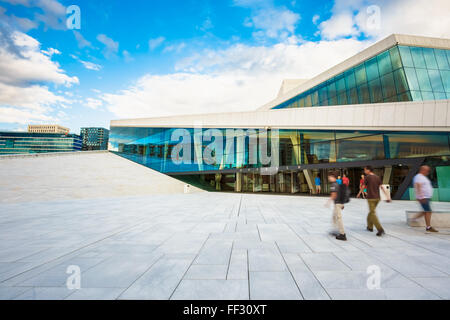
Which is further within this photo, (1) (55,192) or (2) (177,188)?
(2) (177,188)

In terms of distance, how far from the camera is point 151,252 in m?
4.16

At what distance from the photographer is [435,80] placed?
17.0 meters

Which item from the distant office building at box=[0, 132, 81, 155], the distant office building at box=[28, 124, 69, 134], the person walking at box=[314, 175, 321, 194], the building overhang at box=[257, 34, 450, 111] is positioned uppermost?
the distant office building at box=[28, 124, 69, 134]

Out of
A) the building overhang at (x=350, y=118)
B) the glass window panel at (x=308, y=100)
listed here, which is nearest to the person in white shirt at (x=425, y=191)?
the building overhang at (x=350, y=118)

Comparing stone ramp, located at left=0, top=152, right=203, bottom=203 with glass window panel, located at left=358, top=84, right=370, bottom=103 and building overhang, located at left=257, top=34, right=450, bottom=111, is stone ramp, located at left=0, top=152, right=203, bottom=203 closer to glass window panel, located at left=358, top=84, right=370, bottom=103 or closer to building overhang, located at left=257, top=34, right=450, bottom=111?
glass window panel, located at left=358, top=84, right=370, bottom=103

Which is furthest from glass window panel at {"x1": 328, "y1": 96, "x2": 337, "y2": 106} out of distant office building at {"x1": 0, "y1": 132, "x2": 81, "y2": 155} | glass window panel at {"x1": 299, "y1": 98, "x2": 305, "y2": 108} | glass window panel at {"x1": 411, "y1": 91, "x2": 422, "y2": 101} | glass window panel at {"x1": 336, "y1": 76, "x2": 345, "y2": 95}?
distant office building at {"x1": 0, "y1": 132, "x2": 81, "y2": 155}

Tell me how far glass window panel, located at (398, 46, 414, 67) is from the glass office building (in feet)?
0.31

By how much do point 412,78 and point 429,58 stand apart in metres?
3.37

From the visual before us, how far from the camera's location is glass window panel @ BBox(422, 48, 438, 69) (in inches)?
684

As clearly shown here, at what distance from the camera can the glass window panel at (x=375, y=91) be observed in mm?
18100

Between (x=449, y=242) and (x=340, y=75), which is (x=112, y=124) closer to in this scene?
(x=340, y=75)

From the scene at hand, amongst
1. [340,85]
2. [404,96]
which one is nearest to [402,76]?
[404,96]

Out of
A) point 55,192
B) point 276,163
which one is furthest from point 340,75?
point 55,192
